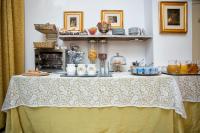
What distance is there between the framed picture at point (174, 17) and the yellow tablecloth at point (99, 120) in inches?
46.4

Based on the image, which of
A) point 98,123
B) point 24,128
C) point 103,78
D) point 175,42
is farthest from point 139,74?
point 24,128

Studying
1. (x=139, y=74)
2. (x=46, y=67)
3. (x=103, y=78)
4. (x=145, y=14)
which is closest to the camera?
(x=103, y=78)

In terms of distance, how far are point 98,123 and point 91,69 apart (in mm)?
586

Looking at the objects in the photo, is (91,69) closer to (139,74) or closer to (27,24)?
(139,74)

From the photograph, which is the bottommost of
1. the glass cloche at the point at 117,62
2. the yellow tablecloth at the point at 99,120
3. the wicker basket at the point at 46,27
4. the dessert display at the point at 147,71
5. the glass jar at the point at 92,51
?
the yellow tablecloth at the point at 99,120

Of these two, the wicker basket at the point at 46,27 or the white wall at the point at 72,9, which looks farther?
the white wall at the point at 72,9

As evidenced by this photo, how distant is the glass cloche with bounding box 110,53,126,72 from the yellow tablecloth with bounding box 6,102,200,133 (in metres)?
0.86

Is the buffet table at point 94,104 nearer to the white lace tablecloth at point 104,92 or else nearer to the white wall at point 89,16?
the white lace tablecloth at point 104,92

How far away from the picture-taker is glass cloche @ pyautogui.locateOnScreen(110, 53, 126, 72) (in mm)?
2680

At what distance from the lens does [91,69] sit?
6.68 feet

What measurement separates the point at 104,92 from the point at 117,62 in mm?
888

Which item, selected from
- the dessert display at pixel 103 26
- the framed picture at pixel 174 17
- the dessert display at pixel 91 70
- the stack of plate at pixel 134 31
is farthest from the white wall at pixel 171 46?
the dessert display at pixel 91 70

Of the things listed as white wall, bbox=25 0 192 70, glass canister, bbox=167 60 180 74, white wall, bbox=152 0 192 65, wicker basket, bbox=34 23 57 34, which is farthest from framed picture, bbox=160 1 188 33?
wicker basket, bbox=34 23 57 34

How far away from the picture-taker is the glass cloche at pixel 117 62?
2.68 m
